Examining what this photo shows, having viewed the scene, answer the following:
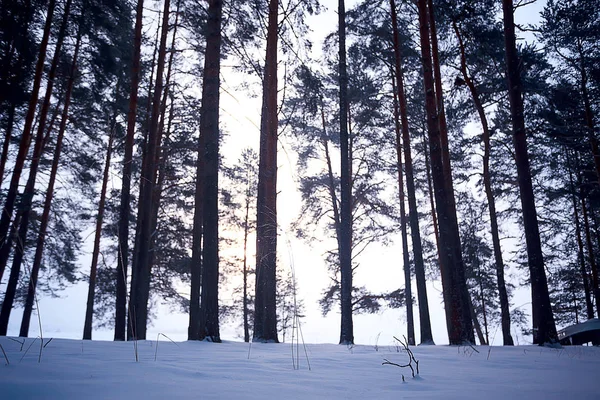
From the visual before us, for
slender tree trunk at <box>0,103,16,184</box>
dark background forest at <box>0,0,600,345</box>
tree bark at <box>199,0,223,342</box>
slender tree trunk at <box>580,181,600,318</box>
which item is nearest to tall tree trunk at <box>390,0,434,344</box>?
dark background forest at <box>0,0,600,345</box>

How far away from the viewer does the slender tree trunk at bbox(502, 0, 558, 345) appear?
259 inches

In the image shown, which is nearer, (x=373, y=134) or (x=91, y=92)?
(x=91, y=92)

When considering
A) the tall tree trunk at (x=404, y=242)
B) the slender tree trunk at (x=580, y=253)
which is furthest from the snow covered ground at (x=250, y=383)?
the slender tree trunk at (x=580, y=253)

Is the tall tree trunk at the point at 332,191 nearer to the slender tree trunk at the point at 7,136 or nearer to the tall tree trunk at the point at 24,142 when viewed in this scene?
the tall tree trunk at the point at 24,142

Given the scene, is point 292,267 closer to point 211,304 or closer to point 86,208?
point 211,304

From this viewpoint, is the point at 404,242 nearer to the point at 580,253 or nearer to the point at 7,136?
the point at 580,253

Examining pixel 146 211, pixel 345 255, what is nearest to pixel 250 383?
pixel 345 255

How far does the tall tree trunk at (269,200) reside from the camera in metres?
7.15

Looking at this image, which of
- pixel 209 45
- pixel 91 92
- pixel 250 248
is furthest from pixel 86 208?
pixel 209 45

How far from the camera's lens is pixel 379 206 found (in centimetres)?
1438

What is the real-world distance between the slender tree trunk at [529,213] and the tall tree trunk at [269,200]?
5159 millimetres

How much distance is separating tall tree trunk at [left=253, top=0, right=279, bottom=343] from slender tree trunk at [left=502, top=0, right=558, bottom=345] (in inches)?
203

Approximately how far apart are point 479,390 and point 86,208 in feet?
49.6

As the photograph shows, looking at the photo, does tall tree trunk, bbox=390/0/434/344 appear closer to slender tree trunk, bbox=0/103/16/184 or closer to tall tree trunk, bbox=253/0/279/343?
tall tree trunk, bbox=253/0/279/343
